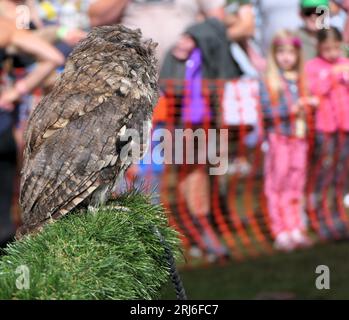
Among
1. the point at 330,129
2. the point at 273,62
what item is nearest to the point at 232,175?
the point at 330,129

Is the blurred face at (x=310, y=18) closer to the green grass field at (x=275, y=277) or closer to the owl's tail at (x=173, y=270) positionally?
the green grass field at (x=275, y=277)

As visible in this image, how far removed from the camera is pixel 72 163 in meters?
2.41

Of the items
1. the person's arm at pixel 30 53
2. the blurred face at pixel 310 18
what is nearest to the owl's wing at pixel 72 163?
the person's arm at pixel 30 53

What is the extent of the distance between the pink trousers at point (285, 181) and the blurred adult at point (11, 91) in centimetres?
215

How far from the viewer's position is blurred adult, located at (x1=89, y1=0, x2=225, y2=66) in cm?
582

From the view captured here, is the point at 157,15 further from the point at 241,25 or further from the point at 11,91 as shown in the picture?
the point at 11,91

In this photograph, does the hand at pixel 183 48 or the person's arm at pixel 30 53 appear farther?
the hand at pixel 183 48

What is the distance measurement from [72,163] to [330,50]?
4491mm

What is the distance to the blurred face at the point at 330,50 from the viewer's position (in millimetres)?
6438

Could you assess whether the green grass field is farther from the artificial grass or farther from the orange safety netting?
the artificial grass

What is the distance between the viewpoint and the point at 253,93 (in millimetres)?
6668

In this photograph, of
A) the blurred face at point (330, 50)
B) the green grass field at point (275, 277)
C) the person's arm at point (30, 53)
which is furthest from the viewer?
the blurred face at point (330, 50)

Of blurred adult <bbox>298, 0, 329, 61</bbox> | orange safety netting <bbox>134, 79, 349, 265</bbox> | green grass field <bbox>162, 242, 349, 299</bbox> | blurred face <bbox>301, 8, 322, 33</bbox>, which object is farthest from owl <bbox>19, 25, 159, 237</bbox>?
blurred face <bbox>301, 8, 322, 33</bbox>
